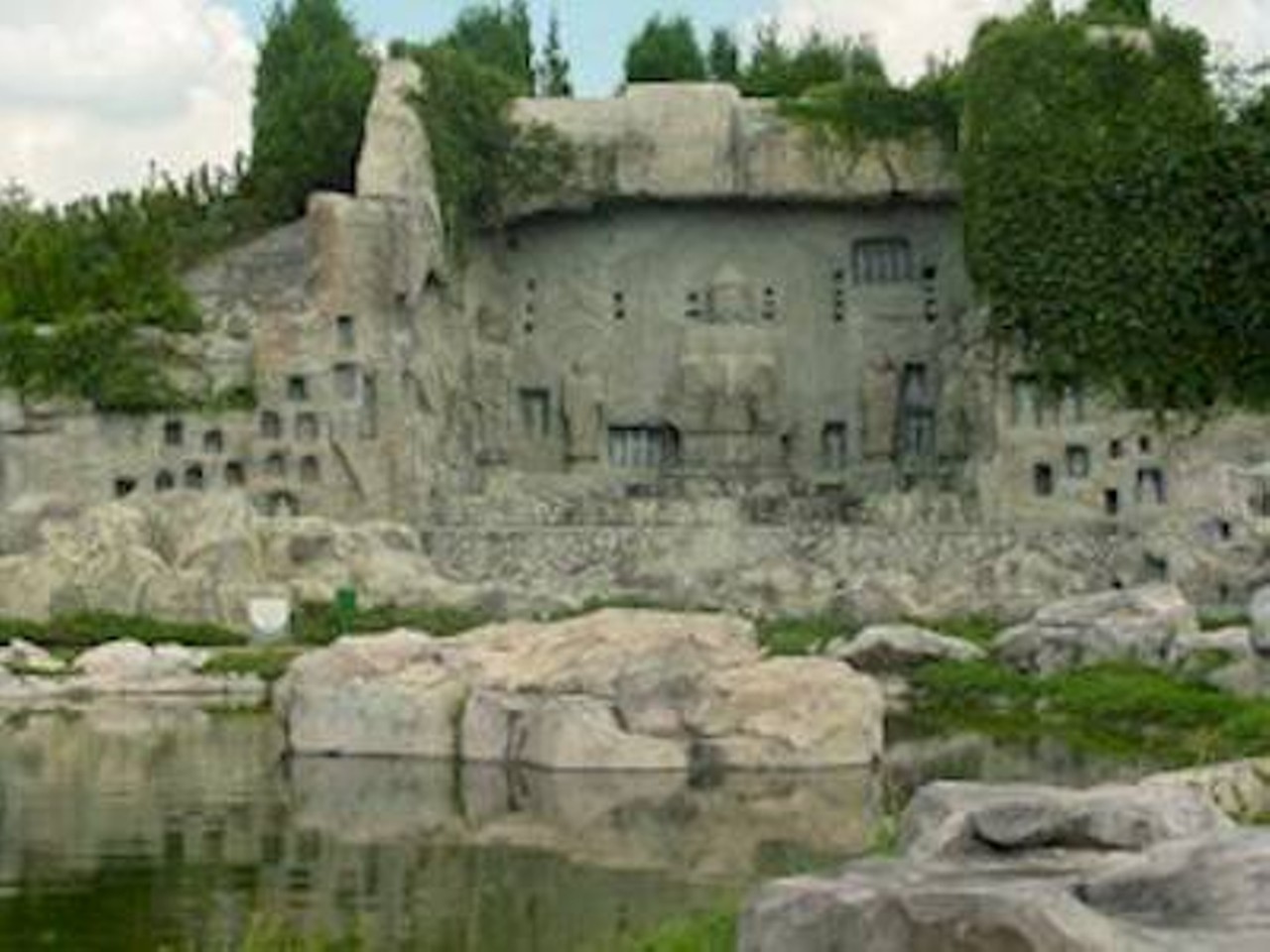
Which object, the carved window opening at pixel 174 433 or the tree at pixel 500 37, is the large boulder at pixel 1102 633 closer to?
the carved window opening at pixel 174 433

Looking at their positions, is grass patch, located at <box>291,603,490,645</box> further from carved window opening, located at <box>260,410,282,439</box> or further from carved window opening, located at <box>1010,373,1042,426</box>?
carved window opening, located at <box>1010,373,1042,426</box>

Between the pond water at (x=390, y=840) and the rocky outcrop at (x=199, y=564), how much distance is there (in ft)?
60.3

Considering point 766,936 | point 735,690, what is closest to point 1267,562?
point 735,690

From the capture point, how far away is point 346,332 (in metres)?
64.4

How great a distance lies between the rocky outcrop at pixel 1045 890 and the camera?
8320mm

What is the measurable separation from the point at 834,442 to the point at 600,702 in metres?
41.1

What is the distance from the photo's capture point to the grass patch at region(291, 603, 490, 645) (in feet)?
167

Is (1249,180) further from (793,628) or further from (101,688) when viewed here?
(101,688)

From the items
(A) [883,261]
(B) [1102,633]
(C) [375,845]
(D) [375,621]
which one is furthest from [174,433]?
(C) [375,845]

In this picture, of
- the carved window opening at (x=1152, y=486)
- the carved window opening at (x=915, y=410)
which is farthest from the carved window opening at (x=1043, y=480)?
the carved window opening at (x=915, y=410)

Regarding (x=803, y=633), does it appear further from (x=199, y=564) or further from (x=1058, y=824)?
(x=1058, y=824)

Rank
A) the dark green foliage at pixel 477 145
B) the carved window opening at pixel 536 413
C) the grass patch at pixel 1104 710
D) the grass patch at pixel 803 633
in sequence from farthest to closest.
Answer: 1. the carved window opening at pixel 536 413
2. the dark green foliage at pixel 477 145
3. the grass patch at pixel 803 633
4. the grass patch at pixel 1104 710

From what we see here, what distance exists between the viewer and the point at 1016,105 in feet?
209

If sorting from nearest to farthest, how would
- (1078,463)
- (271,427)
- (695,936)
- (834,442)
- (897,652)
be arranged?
(695,936) → (897,652) → (1078,463) → (271,427) → (834,442)
